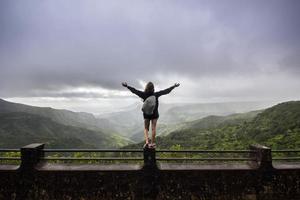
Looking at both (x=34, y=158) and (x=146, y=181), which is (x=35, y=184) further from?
(x=146, y=181)

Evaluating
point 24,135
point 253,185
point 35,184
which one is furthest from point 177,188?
point 24,135

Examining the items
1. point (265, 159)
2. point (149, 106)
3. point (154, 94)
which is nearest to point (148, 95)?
point (154, 94)

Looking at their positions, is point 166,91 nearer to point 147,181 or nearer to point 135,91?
point 135,91

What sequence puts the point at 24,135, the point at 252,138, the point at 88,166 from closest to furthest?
1. the point at 88,166
2. the point at 252,138
3. the point at 24,135

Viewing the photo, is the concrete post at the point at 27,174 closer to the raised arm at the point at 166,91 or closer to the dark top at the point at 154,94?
the dark top at the point at 154,94

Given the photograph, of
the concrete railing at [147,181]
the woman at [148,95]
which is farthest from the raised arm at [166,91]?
the concrete railing at [147,181]

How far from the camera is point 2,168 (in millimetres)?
6828

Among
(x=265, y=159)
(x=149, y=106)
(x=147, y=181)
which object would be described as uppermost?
(x=149, y=106)

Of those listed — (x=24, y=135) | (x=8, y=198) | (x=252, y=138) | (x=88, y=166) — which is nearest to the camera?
(x=8, y=198)

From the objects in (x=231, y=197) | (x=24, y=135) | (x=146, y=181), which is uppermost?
(x=146, y=181)

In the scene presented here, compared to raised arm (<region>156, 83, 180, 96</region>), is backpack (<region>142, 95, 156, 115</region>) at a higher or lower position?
lower

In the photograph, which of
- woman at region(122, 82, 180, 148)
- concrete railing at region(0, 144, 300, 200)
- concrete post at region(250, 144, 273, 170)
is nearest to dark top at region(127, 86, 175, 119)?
woman at region(122, 82, 180, 148)

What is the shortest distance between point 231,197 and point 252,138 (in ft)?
254

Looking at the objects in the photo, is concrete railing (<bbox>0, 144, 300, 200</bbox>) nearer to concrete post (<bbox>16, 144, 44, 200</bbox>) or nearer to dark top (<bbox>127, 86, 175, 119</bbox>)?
concrete post (<bbox>16, 144, 44, 200</bbox>)
